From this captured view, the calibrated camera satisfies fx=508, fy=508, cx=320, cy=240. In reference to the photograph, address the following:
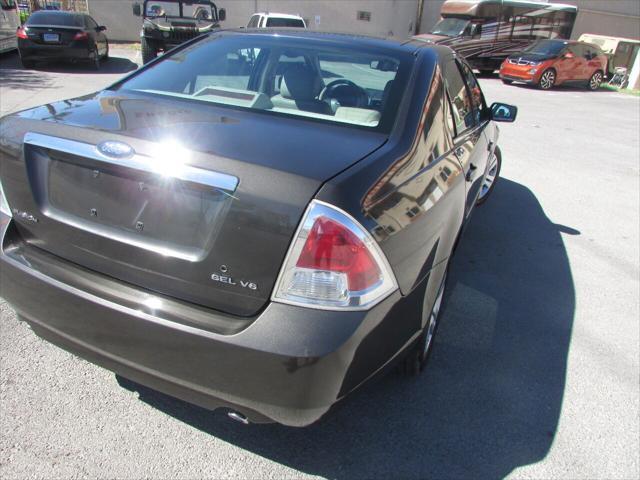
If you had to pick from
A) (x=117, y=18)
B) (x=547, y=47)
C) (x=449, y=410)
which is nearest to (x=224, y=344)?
(x=449, y=410)

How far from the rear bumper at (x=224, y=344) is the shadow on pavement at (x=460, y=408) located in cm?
21

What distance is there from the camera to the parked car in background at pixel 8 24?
13.3m

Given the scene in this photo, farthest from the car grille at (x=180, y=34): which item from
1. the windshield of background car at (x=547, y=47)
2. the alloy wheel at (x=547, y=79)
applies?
the windshield of background car at (x=547, y=47)

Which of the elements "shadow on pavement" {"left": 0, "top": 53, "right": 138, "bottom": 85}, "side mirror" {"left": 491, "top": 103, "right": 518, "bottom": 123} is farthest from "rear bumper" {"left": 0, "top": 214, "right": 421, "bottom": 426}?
"shadow on pavement" {"left": 0, "top": 53, "right": 138, "bottom": 85}

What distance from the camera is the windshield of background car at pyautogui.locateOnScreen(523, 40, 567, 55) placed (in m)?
18.0

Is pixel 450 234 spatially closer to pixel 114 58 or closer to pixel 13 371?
pixel 13 371

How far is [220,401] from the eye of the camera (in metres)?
1.81

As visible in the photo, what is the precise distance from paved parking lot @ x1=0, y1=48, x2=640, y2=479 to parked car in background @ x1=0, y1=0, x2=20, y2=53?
44.5ft

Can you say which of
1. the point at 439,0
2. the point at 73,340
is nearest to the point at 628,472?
the point at 73,340

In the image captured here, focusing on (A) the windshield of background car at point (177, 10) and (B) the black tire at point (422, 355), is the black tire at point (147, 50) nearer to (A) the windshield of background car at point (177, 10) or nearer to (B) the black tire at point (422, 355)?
(A) the windshield of background car at point (177, 10)

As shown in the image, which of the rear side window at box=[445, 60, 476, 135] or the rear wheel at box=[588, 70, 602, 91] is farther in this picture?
the rear wheel at box=[588, 70, 602, 91]

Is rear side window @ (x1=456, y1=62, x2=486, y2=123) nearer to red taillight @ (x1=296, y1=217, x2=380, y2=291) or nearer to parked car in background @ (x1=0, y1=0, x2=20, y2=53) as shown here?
red taillight @ (x1=296, y1=217, x2=380, y2=291)

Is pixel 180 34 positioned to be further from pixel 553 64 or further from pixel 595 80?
pixel 595 80

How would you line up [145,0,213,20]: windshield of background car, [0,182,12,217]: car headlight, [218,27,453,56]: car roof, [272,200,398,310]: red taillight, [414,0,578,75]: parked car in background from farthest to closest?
[414,0,578,75]: parked car in background → [145,0,213,20]: windshield of background car → [218,27,453,56]: car roof → [0,182,12,217]: car headlight → [272,200,398,310]: red taillight
